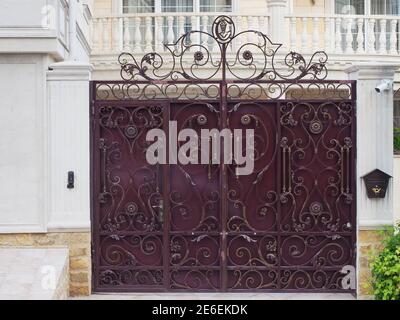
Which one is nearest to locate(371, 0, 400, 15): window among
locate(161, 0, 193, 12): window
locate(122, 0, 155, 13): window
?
locate(161, 0, 193, 12): window

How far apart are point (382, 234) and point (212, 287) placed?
1856 millimetres

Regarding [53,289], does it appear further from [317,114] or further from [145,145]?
[317,114]

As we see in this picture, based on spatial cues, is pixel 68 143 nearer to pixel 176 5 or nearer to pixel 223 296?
pixel 223 296

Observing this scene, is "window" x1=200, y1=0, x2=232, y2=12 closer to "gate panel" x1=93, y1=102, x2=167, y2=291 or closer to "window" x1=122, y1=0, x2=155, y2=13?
"window" x1=122, y1=0, x2=155, y2=13

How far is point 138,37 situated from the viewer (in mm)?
14609

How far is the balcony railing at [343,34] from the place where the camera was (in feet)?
48.1

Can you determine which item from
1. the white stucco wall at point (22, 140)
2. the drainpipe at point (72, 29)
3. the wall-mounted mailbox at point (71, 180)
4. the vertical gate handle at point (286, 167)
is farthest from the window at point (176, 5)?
the wall-mounted mailbox at point (71, 180)

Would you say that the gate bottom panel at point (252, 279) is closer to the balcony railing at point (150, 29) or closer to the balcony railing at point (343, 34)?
the balcony railing at point (150, 29)

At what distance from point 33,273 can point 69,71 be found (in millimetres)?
2147

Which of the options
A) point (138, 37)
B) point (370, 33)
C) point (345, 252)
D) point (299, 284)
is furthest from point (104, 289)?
point (370, 33)

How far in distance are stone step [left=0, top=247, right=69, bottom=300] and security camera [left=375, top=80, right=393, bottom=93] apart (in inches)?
143

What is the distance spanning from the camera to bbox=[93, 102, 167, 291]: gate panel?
27.0ft

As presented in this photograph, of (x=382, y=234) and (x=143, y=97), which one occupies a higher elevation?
(x=143, y=97)

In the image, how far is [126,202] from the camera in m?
8.26
